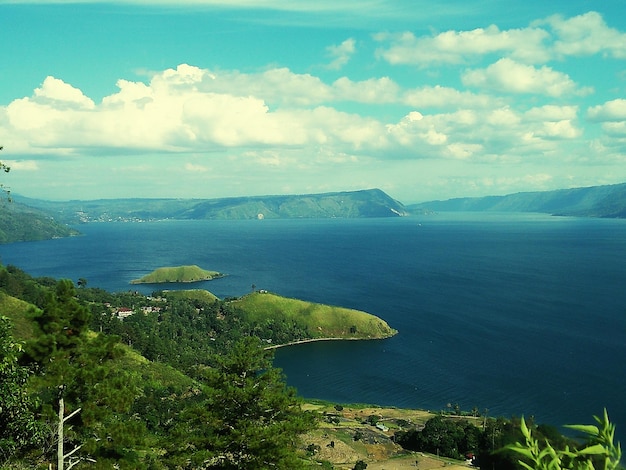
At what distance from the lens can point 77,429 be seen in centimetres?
1934

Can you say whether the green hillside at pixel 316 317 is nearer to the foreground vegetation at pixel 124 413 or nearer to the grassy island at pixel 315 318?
the grassy island at pixel 315 318

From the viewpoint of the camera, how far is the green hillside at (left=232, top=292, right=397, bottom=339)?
138375 millimetres

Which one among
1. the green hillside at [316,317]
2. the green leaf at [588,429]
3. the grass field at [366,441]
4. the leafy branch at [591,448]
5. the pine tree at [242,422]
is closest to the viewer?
the leafy branch at [591,448]

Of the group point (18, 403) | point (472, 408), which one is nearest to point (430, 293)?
point (472, 408)

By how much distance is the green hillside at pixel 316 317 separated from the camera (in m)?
138

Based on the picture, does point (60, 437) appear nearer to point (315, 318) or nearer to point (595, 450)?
point (595, 450)

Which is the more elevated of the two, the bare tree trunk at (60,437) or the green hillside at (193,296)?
the bare tree trunk at (60,437)

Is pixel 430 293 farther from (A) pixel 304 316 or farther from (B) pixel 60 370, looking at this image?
(B) pixel 60 370

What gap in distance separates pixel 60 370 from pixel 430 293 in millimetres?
169834

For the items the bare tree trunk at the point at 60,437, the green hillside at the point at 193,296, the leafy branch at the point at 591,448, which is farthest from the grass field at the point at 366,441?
the green hillside at the point at 193,296

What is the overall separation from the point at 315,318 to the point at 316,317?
2.08 ft

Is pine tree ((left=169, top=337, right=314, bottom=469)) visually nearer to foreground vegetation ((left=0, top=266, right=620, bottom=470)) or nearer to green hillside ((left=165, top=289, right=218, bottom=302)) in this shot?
foreground vegetation ((left=0, top=266, right=620, bottom=470))

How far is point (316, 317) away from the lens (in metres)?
146

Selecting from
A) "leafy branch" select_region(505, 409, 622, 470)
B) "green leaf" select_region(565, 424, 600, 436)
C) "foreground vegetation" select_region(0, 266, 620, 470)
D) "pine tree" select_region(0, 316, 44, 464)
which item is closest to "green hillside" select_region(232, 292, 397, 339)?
"foreground vegetation" select_region(0, 266, 620, 470)
